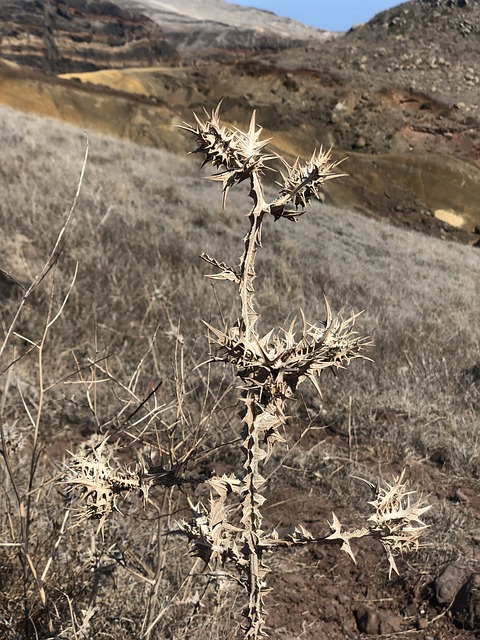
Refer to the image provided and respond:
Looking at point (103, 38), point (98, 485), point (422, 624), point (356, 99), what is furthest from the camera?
point (103, 38)

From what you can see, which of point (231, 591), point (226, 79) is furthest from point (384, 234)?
point (226, 79)

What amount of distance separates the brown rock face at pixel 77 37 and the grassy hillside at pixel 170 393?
60.9m

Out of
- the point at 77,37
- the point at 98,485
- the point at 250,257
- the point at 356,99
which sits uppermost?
the point at 250,257

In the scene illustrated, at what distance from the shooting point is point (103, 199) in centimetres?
726

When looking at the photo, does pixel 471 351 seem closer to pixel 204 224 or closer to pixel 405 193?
pixel 204 224

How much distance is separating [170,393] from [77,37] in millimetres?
77664

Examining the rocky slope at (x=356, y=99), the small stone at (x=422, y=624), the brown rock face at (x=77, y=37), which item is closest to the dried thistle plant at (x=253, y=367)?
the small stone at (x=422, y=624)

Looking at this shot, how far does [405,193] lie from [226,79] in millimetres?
16606

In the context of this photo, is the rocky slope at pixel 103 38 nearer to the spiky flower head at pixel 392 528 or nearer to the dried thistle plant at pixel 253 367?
the dried thistle plant at pixel 253 367

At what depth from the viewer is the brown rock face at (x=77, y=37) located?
195ft

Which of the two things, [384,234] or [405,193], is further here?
[405,193]

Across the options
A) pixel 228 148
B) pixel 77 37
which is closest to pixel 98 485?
pixel 228 148

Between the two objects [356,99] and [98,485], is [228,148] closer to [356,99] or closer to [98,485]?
[98,485]

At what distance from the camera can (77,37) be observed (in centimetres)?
6756
